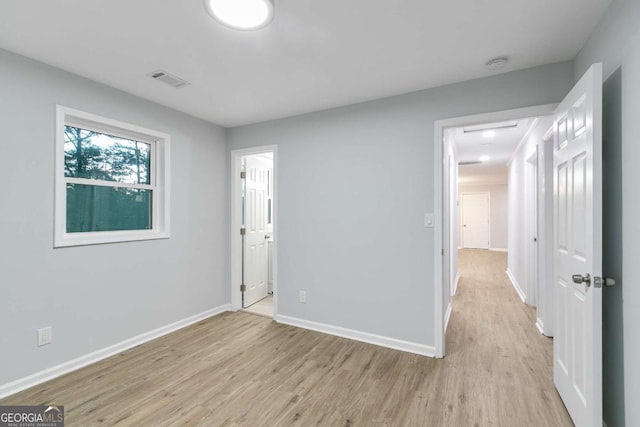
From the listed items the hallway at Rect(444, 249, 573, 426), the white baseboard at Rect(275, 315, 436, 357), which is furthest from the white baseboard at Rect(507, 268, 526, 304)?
the white baseboard at Rect(275, 315, 436, 357)

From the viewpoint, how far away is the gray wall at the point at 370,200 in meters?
2.62

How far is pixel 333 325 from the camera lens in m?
3.22

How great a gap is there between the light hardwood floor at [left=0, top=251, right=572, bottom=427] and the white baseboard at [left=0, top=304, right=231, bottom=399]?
6 cm

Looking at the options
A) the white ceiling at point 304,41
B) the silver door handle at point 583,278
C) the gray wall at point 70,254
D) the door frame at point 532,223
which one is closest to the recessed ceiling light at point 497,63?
the white ceiling at point 304,41

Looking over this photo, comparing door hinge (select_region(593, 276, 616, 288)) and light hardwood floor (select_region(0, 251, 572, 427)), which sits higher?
door hinge (select_region(593, 276, 616, 288))

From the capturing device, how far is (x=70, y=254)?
7.98 ft

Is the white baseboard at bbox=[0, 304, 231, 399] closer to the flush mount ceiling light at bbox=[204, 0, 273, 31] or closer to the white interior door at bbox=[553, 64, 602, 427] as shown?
the flush mount ceiling light at bbox=[204, 0, 273, 31]

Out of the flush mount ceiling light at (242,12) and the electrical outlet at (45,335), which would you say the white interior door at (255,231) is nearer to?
the electrical outlet at (45,335)

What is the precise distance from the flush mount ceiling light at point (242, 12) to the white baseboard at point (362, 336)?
9.20ft

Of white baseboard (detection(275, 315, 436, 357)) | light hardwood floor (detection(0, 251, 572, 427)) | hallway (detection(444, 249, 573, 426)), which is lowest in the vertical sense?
light hardwood floor (detection(0, 251, 572, 427))

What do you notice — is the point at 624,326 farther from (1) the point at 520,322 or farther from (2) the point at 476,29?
(1) the point at 520,322

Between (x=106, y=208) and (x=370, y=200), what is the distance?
255 centimetres

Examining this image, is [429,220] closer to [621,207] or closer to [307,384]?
[621,207]

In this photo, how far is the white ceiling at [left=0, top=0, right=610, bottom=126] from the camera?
1.66 metres
